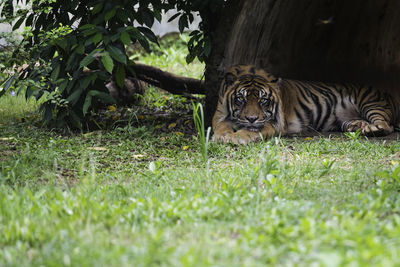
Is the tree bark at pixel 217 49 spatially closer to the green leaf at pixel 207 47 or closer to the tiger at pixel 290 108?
the green leaf at pixel 207 47

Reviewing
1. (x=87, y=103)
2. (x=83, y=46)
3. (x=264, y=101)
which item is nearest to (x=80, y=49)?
(x=83, y=46)

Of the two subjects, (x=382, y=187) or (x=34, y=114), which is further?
(x=34, y=114)

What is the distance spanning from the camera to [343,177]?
3.42m

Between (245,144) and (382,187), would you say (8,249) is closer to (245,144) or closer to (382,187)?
(382,187)

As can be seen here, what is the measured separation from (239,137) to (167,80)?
2.61 meters

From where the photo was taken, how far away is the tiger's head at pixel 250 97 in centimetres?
538

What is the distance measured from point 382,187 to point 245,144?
212 centimetres

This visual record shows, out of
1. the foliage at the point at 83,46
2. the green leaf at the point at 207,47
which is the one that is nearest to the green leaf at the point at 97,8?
the foliage at the point at 83,46

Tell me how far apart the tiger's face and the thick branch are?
5.24ft

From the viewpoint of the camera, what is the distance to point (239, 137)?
488 cm

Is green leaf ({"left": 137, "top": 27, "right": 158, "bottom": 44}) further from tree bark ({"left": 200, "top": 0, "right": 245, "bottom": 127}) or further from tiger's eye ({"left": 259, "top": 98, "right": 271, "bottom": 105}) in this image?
tiger's eye ({"left": 259, "top": 98, "right": 271, "bottom": 105})

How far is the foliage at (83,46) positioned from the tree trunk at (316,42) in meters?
0.34

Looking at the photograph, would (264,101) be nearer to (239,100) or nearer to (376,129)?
(239,100)

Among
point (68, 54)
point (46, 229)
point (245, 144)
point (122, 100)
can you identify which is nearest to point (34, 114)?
point (122, 100)
